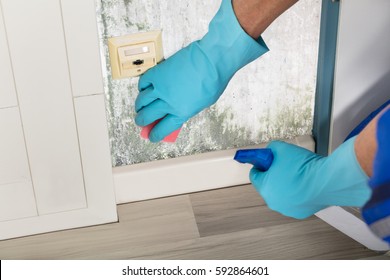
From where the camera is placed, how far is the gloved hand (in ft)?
2.75

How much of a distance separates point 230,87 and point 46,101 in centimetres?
36

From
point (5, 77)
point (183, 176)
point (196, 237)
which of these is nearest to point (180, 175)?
point (183, 176)

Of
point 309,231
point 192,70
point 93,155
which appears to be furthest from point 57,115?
point 309,231

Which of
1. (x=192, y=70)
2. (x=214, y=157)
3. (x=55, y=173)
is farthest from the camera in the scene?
(x=214, y=157)

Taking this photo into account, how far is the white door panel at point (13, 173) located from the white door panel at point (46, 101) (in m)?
0.01

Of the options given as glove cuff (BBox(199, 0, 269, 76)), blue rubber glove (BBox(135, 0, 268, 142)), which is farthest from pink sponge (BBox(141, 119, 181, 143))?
glove cuff (BBox(199, 0, 269, 76))

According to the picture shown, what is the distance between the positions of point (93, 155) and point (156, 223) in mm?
189

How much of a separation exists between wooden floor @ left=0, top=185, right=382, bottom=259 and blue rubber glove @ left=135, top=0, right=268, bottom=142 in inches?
9.5

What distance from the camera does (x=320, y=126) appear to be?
1239 mm

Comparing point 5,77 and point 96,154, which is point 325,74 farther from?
point 5,77

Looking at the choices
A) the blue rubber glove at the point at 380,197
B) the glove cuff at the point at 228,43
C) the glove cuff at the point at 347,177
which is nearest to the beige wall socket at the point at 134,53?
the glove cuff at the point at 228,43

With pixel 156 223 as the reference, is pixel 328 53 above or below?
above

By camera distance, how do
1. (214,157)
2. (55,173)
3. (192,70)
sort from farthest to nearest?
(214,157) → (55,173) → (192,70)

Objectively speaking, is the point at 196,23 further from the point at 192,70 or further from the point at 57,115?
the point at 57,115
